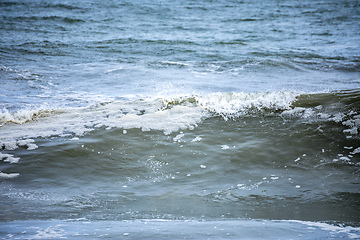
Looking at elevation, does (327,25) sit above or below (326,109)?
above

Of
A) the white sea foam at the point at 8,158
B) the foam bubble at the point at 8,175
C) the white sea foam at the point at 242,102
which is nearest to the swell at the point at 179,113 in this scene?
the white sea foam at the point at 242,102

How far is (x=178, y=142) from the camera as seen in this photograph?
4.79 m

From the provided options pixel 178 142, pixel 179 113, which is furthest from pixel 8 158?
pixel 179 113

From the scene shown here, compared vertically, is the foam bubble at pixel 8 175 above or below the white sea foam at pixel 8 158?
below

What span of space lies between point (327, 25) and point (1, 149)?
1786 centimetres

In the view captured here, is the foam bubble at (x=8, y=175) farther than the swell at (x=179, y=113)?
No

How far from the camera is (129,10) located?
800 inches

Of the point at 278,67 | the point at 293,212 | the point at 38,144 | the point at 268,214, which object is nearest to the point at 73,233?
the point at 268,214

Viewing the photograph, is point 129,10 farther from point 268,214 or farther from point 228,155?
point 268,214

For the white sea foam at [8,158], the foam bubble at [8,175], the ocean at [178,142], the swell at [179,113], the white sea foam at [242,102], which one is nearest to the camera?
the ocean at [178,142]

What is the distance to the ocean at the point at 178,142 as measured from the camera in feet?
9.20

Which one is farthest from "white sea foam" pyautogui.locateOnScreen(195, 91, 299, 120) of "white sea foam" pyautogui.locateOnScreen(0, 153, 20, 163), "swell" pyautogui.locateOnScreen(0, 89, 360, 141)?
"white sea foam" pyautogui.locateOnScreen(0, 153, 20, 163)

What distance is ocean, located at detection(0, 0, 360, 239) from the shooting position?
2.80m

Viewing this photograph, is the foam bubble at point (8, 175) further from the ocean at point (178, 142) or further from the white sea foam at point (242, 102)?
the white sea foam at point (242, 102)
